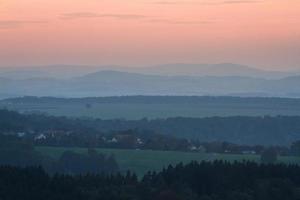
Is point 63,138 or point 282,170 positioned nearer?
point 282,170

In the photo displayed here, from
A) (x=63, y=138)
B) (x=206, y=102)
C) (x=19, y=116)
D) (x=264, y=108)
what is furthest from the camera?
(x=206, y=102)

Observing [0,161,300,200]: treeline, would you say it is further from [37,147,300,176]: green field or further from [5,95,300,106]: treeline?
[5,95,300,106]: treeline

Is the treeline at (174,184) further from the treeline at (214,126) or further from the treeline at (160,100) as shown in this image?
the treeline at (160,100)

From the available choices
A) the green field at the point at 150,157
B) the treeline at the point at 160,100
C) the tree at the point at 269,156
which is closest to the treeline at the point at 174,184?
the green field at the point at 150,157

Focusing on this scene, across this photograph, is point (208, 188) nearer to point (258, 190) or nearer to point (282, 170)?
point (258, 190)

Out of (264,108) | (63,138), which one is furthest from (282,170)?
(264,108)

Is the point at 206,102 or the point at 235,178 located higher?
the point at 206,102
